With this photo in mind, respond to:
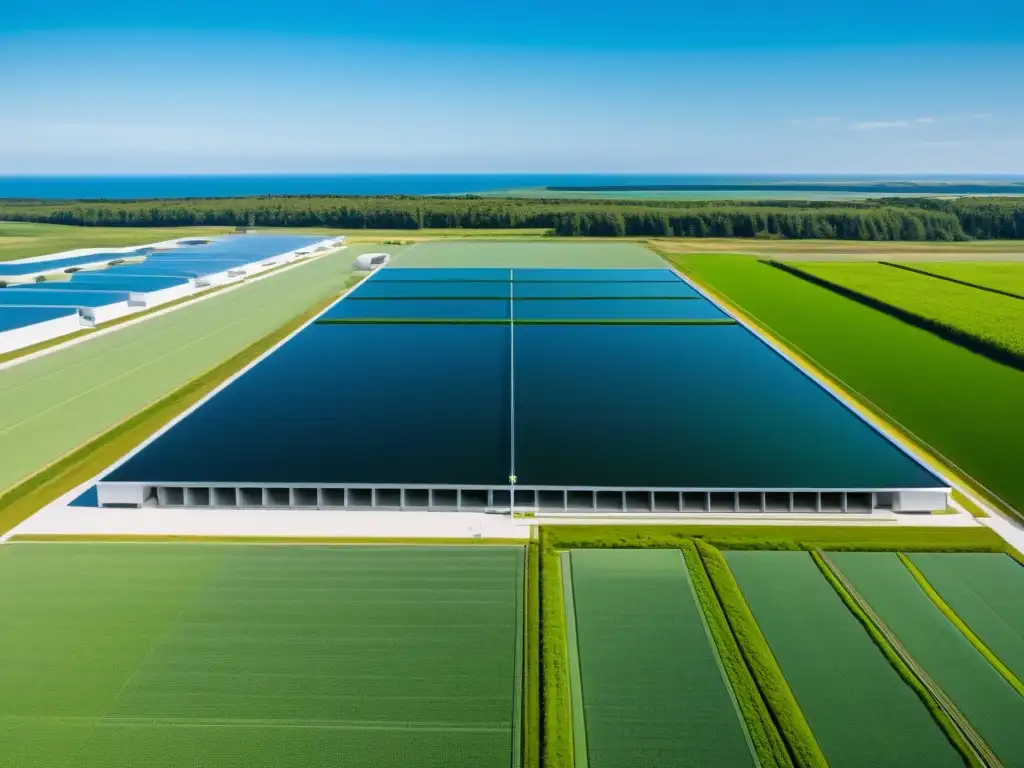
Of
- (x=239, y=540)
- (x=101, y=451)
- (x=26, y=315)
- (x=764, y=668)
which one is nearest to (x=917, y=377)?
(x=764, y=668)

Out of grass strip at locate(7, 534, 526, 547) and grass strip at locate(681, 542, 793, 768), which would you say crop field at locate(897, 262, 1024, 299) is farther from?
grass strip at locate(7, 534, 526, 547)

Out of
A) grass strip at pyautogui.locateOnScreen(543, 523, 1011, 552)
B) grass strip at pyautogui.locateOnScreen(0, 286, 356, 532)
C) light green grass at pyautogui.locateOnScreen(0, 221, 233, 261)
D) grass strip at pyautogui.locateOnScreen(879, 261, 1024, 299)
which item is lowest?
grass strip at pyautogui.locateOnScreen(543, 523, 1011, 552)

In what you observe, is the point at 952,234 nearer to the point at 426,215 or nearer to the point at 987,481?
the point at 426,215

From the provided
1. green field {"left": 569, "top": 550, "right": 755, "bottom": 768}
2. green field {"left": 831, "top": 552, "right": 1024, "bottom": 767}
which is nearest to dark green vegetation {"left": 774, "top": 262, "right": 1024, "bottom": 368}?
green field {"left": 831, "top": 552, "right": 1024, "bottom": 767}

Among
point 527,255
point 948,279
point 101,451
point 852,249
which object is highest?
point 852,249

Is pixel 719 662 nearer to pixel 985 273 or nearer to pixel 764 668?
pixel 764 668

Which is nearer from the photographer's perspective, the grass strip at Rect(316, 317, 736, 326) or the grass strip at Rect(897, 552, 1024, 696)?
the grass strip at Rect(897, 552, 1024, 696)

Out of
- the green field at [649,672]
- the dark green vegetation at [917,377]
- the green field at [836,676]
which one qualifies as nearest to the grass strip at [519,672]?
the green field at [649,672]
